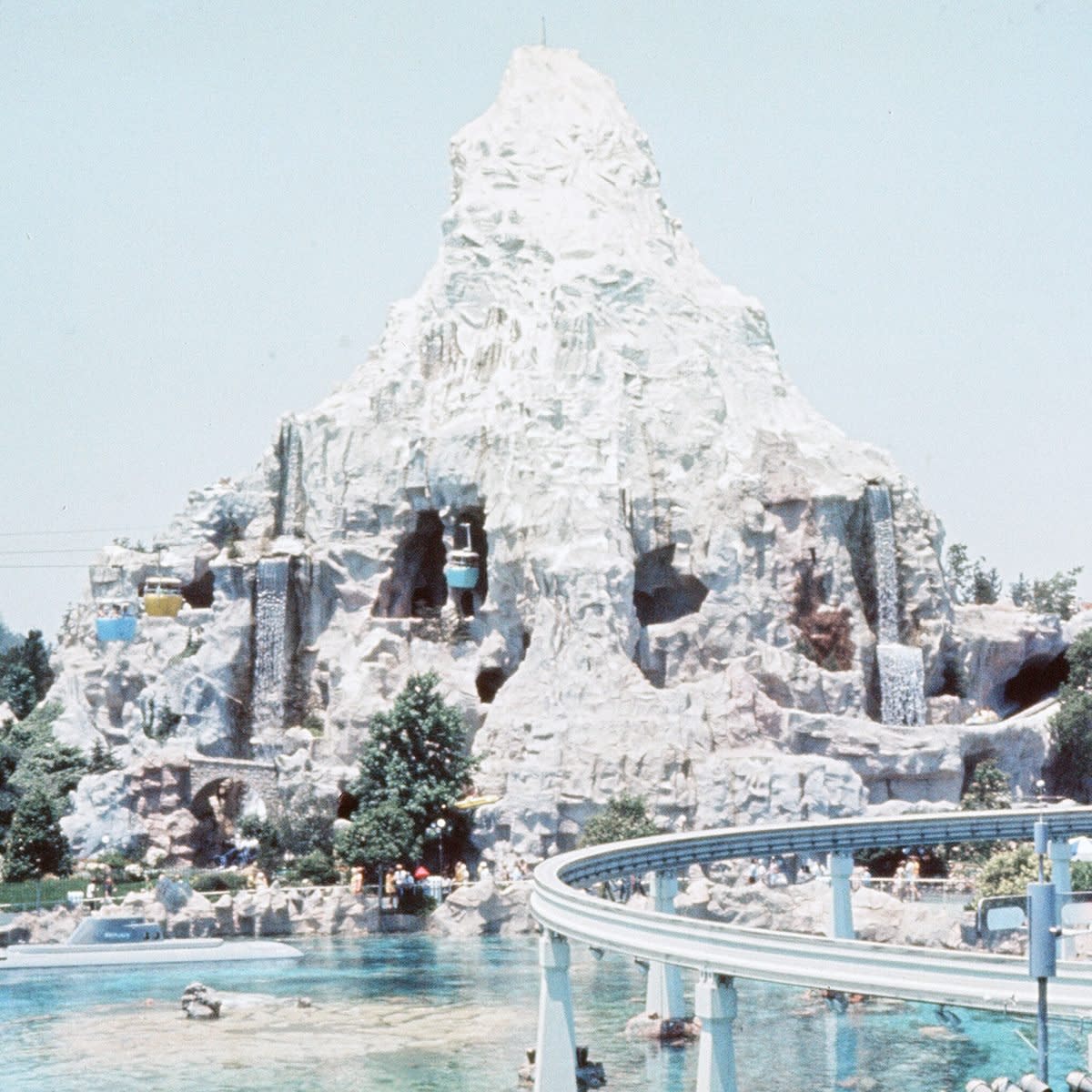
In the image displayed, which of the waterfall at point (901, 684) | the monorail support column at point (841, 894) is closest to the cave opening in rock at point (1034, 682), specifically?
the waterfall at point (901, 684)

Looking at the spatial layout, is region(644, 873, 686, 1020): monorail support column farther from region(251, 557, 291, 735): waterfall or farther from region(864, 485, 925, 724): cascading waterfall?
region(251, 557, 291, 735): waterfall

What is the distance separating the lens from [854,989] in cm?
2517

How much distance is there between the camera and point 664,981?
43.7m

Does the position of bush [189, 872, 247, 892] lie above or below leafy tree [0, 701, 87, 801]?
below

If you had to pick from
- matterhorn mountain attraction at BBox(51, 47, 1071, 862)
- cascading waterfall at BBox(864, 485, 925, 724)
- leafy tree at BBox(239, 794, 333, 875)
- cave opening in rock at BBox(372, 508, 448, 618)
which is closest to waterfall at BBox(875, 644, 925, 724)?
cascading waterfall at BBox(864, 485, 925, 724)

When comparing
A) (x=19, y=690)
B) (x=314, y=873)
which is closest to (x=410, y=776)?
(x=314, y=873)

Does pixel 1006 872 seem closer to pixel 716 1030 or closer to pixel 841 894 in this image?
pixel 841 894

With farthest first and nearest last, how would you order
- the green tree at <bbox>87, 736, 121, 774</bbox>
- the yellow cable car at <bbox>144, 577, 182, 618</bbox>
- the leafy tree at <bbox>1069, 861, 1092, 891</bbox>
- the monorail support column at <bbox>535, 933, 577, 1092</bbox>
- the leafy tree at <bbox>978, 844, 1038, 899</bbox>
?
the yellow cable car at <bbox>144, 577, 182, 618</bbox>
the green tree at <bbox>87, 736, 121, 774</bbox>
the leafy tree at <bbox>1069, 861, 1092, 891</bbox>
the leafy tree at <bbox>978, 844, 1038, 899</bbox>
the monorail support column at <bbox>535, 933, 577, 1092</bbox>

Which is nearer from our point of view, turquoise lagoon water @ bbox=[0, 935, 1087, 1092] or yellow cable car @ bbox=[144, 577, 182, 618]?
turquoise lagoon water @ bbox=[0, 935, 1087, 1092]

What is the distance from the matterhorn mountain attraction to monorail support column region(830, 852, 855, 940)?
16755 mm

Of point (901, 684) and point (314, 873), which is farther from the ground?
point (901, 684)

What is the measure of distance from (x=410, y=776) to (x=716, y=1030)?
127 feet

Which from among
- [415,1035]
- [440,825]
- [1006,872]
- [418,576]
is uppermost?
[418,576]

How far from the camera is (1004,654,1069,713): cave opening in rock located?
8369cm
